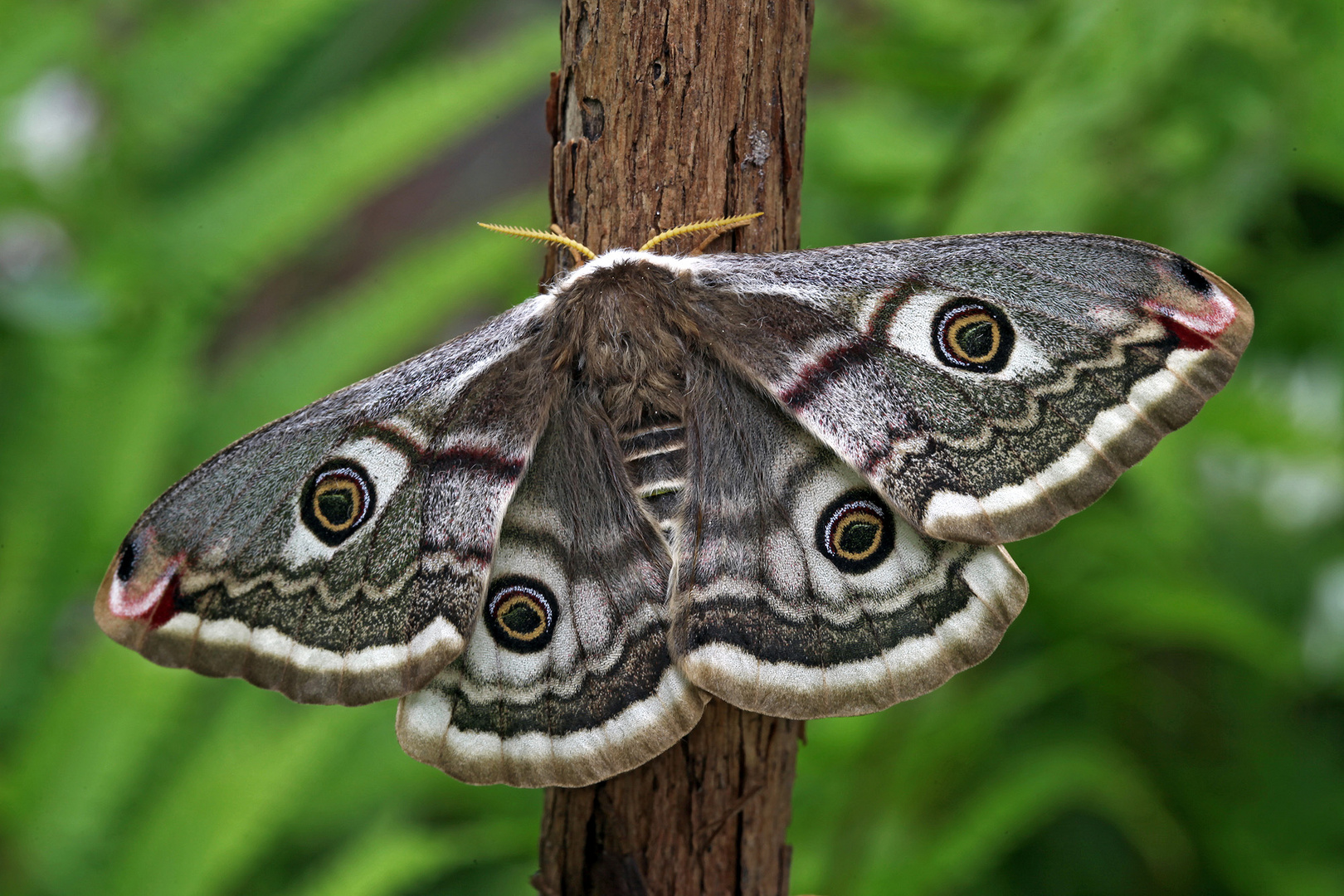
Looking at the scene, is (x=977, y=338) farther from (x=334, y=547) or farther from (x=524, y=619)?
(x=334, y=547)

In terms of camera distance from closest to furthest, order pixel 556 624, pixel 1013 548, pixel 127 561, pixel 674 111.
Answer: pixel 674 111 < pixel 127 561 < pixel 556 624 < pixel 1013 548

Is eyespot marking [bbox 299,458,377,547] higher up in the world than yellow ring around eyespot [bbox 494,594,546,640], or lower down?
higher up

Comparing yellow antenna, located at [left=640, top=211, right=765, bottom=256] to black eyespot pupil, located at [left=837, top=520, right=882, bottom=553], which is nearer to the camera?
yellow antenna, located at [left=640, top=211, right=765, bottom=256]

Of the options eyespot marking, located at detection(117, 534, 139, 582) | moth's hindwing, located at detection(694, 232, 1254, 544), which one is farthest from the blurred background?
eyespot marking, located at detection(117, 534, 139, 582)

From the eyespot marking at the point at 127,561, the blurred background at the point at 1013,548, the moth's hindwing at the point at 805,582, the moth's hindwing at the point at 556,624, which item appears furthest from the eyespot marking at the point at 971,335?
the eyespot marking at the point at 127,561

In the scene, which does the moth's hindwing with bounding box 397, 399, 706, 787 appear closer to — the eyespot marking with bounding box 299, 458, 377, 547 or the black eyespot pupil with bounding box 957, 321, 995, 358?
the eyespot marking with bounding box 299, 458, 377, 547

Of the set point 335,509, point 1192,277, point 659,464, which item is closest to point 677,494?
point 659,464
